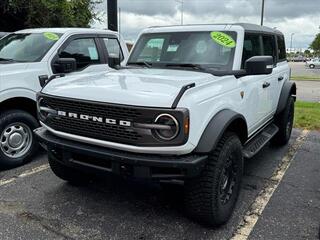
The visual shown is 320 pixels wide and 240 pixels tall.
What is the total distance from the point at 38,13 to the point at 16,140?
→ 7823 millimetres

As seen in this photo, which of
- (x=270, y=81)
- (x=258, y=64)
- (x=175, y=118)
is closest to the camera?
(x=175, y=118)

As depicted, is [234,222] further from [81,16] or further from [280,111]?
[81,16]

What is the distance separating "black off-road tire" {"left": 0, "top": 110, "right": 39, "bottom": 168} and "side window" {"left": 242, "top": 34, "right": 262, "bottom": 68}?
294 cm

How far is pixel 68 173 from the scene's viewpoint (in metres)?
4.26

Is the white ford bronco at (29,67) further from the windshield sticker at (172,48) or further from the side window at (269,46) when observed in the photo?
the side window at (269,46)

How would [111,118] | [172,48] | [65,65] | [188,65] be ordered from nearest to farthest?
[111,118]
[188,65]
[172,48]
[65,65]

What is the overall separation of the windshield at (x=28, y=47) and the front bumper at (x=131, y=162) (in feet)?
8.52

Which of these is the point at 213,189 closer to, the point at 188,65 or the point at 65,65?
the point at 188,65

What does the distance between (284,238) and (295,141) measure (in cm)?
380

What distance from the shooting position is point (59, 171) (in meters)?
4.24

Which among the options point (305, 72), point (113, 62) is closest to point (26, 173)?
point (113, 62)

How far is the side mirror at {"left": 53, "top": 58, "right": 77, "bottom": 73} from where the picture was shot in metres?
5.28

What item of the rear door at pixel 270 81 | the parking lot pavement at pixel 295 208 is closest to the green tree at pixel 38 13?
the rear door at pixel 270 81

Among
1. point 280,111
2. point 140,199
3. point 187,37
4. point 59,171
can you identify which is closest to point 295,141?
point 280,111
